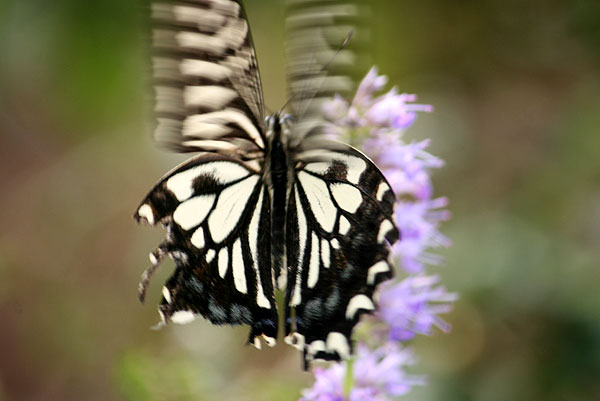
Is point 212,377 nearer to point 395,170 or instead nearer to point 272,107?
point 395,170

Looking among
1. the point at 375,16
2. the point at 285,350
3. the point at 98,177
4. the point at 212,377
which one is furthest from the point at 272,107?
the point at 212,377

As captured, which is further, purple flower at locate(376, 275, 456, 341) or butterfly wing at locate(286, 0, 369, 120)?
purple flower at locate(376, 275, 456, 341)

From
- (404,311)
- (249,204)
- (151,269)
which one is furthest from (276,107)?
(151,269)

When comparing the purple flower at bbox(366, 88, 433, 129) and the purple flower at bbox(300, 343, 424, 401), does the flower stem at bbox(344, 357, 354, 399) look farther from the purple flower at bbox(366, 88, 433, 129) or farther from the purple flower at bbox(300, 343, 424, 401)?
Answer: the purple flower at bbox(366, 88, 433, 129)

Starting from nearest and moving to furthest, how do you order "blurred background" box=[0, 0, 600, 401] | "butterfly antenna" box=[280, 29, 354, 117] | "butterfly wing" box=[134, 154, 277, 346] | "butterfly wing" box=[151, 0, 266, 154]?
"butterfly antenna" box=[280, 29, 354, 117] < "butterfly wing" box=[151, 0, 266, 154] < "butterfly wing" box=[134, 154, 277, 346] < "blurred background" box=[0, 0, 600, 401]

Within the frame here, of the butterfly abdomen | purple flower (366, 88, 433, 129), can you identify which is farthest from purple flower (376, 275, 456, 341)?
purple flower (366, 88, 433, 129)

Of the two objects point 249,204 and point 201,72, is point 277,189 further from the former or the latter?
point 201,72

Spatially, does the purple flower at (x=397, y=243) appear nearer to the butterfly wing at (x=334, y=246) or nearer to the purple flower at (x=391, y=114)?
the purple flower at (x=391, y=114)

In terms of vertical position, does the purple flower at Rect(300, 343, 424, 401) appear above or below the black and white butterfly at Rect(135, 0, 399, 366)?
below
